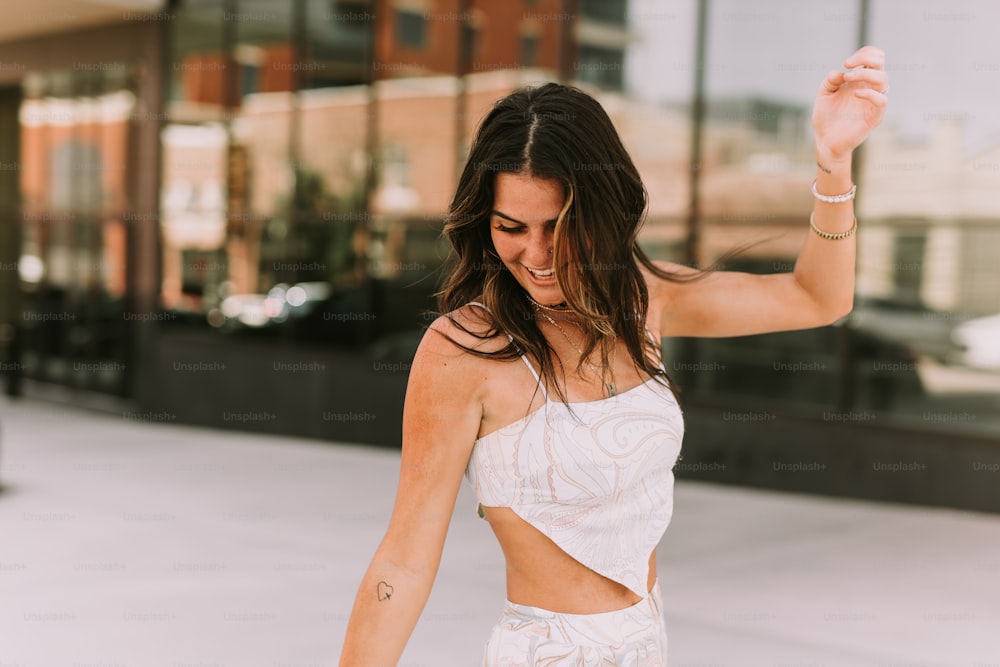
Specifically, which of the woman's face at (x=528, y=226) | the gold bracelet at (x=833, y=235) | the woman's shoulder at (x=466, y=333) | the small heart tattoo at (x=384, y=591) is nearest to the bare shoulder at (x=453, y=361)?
the woman's shoulder at (x=466, y=333)

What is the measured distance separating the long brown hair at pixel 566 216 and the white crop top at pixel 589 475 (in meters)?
0.07

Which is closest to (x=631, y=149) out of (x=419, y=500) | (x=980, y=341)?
(x=980, y=341)

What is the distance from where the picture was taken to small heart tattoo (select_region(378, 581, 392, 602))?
5.08 ft

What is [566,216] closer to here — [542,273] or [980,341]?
[542,273]

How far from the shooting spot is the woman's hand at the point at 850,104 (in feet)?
5.53

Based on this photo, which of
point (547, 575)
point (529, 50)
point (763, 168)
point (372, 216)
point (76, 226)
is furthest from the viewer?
point (76, 226)

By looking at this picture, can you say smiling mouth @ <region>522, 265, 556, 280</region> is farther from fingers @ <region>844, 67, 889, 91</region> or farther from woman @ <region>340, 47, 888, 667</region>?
fingers @ <region>844, 67, 889, 91</region>

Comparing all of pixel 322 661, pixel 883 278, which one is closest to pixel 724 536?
pixel 883 278

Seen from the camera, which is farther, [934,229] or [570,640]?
[934,229]

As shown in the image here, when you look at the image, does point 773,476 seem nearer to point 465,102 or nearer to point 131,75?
point 465,102

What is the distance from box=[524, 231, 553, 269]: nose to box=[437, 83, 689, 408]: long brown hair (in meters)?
0.03

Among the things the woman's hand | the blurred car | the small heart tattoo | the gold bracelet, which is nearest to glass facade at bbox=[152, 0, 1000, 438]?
the blurred car

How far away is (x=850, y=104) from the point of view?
1713 millimetres

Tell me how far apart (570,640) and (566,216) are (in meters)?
0.65
